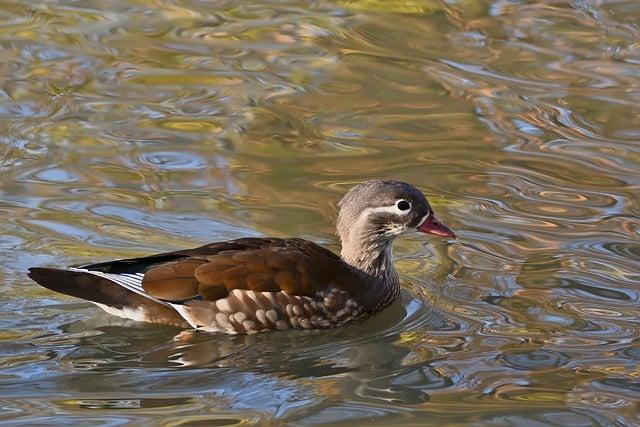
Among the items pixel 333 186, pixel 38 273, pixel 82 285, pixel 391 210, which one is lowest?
pixel 333 186

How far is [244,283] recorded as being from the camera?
900 cm

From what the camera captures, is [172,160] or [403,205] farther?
[172,160]

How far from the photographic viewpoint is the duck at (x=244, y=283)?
29.1 feet

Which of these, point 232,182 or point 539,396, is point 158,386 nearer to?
point 539,396

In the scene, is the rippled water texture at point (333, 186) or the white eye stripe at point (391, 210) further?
the white eye stripe at point (391, 210)

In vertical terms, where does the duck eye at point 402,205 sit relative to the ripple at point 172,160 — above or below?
above

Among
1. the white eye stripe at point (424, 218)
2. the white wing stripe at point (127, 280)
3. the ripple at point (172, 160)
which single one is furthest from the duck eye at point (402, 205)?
the ripple at point (172, 160)

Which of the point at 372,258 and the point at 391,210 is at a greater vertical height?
the point at 391,210

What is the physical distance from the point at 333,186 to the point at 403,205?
Result: 6.61ft

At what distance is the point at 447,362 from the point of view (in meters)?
8.50

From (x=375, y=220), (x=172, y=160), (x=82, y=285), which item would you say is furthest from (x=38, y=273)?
(x=172, y=160)

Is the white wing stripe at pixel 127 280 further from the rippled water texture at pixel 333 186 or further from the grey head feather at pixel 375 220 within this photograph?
the grey head feather at pixel 375 220

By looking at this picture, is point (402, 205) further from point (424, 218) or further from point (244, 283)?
point (244, 283)

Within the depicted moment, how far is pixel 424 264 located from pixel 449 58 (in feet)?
14.8
